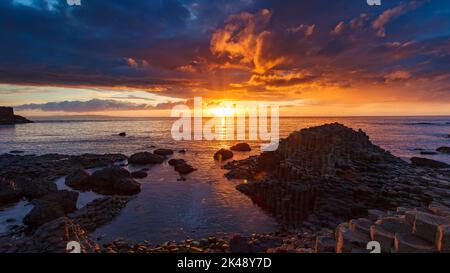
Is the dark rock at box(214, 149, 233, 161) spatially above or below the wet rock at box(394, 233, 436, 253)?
below

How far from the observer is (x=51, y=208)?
14242 mm

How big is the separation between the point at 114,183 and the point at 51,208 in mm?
6877

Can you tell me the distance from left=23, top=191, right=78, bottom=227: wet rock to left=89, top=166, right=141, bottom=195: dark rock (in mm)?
3821

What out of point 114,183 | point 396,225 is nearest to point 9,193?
point 114,183

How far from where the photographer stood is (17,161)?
110 ft

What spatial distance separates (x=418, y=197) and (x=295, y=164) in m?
10.4

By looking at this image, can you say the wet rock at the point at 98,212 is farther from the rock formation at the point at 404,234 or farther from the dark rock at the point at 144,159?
the dark rock at the point at 144,159

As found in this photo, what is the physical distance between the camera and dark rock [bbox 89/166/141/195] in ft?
65.7

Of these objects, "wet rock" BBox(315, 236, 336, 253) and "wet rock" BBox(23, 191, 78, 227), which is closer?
"wet rock" BBox(315, 236, 336, 253)

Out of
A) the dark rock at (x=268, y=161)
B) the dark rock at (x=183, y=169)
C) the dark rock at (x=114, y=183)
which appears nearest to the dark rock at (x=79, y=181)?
the dark rock at (x=114, y=183)

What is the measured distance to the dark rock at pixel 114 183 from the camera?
20.0m

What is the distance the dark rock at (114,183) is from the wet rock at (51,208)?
382 cm

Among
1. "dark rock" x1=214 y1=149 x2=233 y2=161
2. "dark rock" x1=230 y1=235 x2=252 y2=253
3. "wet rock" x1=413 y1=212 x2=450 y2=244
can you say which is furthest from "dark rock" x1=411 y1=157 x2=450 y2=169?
"wet rock" x1=413 y1=212 x2=450 y2=244

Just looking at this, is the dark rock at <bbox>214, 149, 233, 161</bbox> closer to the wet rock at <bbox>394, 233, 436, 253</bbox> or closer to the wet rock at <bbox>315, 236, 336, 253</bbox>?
the wet rock at <bbox>315, 236, 336, 253</bbox>
